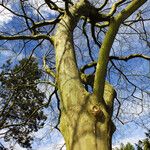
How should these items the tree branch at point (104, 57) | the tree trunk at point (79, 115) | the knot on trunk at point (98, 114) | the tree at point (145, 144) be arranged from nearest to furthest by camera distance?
the tree trunk at point (79, 115) → the knot on trunk at point (98, 114) → the tree branch at point (104, 57) → the tree at point (145, 144)

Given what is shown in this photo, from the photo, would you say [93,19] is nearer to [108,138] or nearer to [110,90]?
[110,90]

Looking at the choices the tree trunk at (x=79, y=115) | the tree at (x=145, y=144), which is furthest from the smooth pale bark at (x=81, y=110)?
the tree at (x=145, y=144)

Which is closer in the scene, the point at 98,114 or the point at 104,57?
the point at 98,114

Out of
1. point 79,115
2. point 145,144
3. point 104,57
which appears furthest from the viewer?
point 145,144

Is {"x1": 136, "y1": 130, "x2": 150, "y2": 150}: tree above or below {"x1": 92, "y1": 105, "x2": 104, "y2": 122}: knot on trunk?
above

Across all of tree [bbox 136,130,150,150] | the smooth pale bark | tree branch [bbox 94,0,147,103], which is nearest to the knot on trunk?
the smooth pale bark

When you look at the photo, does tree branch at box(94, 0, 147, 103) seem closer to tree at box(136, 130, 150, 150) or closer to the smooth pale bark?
the smooth pale bark

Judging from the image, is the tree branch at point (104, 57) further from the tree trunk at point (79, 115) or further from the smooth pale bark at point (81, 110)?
the tree trunk at point (79, 115)

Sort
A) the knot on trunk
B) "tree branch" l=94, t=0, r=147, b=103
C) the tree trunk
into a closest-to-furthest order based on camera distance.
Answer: the tree trunk, the knot on trunk, "tree branch" l=94, t=0, r=147, b=103

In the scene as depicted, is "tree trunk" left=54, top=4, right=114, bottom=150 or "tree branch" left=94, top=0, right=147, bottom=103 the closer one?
"tree trunk" left=54, top=4, right=114, bottom=150

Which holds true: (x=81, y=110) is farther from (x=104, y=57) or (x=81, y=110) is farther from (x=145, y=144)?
(x=145, y=144)

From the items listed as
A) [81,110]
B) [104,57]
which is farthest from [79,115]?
[104,57]

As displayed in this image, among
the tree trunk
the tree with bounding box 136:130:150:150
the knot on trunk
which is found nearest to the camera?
the tree trunk

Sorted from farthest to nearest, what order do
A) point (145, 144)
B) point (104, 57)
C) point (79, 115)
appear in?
1. point (145, 144)
2. point (104, 57)
3. point (79, 115)
